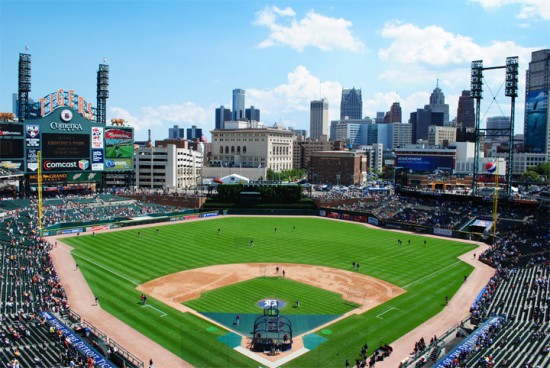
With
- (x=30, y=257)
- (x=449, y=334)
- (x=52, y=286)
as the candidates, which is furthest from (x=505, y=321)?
(x=30, y=257)

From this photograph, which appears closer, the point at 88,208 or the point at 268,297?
the point at 268,297

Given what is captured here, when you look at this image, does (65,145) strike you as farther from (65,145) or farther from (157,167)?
(157,167)

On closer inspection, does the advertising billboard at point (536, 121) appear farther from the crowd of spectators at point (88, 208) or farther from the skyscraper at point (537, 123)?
the crowd of spectators at point (88, 208)

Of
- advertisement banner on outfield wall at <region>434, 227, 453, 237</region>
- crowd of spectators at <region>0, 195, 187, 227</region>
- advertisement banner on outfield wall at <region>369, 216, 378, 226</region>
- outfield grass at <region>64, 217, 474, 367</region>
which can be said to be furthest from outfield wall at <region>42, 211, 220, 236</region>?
advertisement banner on outfield wall at <region>434, 227, 453, 237</region>

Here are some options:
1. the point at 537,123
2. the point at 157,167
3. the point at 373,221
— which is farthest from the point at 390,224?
the point at 537,123

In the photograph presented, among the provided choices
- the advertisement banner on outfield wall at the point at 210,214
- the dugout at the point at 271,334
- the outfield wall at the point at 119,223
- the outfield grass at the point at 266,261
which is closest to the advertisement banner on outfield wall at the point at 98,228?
the outfield wall at the point at 119,223

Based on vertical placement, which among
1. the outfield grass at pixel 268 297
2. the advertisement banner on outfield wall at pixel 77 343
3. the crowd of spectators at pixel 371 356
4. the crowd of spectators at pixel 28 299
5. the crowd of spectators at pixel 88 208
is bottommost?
the crowd of spectators at pixel 371 356

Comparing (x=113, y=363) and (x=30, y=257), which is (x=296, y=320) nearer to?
(x=113, y=363)
